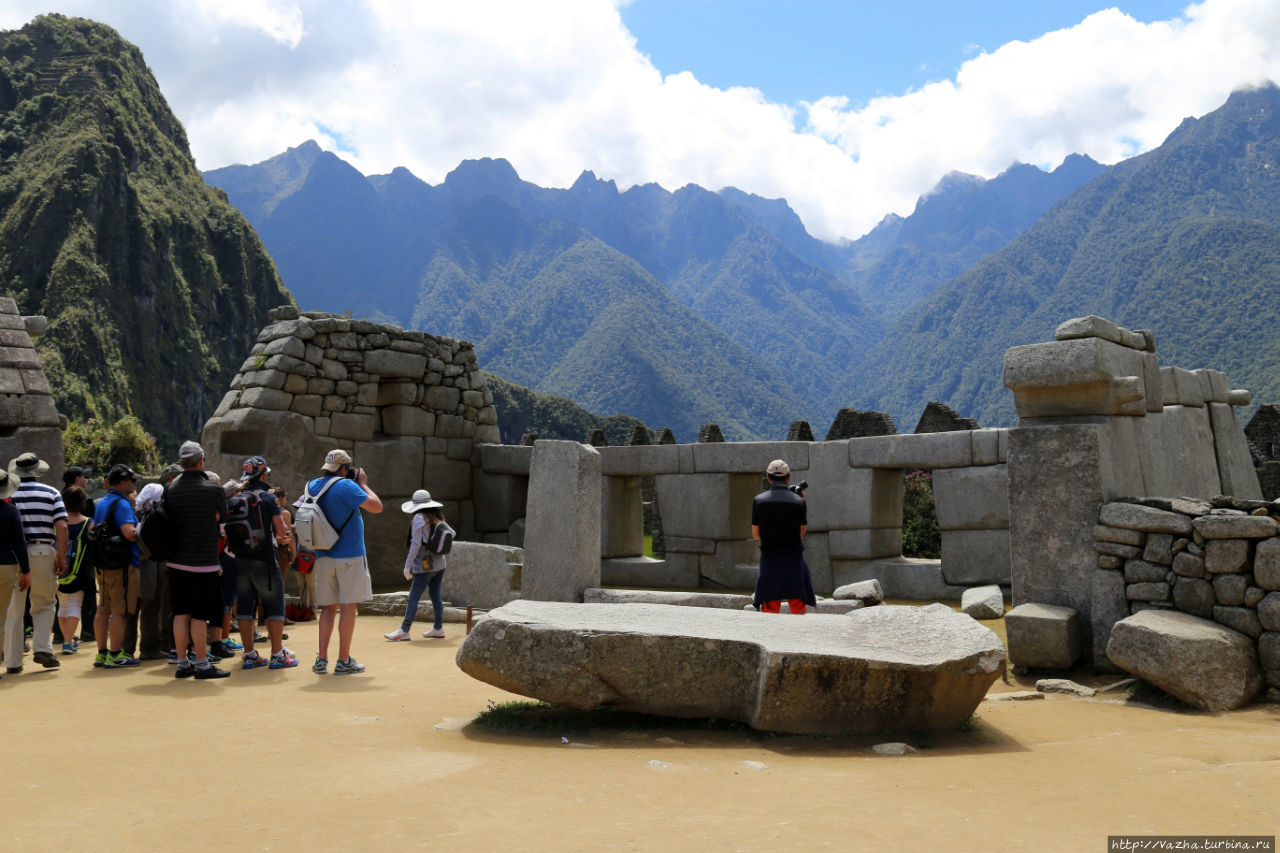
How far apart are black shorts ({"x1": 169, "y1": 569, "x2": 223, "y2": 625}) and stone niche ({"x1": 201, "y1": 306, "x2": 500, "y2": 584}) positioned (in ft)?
18.1

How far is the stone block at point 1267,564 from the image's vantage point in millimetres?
6629

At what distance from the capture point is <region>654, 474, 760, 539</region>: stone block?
13.9 m

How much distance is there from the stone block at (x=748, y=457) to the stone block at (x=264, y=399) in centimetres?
577

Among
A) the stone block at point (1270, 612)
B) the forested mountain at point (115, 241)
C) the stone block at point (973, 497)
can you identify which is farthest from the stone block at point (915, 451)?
the forested mountain at point (115, 241)

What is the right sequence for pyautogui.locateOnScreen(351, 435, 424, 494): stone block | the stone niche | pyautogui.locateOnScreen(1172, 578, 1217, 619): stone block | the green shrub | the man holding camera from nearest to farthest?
pyautogui.locateOnScreen(1172, 578, 1217, 619): stone block → the man holding camera → the stone niche → pyautogui.locateOnScreen(351, 435, 424, 494): stone block → the green shrub

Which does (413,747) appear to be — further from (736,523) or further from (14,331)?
(736,523)

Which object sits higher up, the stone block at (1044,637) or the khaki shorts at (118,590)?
A: the khaki shorts at (118,590)

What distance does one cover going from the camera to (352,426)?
1412cm

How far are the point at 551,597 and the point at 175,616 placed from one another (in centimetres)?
354

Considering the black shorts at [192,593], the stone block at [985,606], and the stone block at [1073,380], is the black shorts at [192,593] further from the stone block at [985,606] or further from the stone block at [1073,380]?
the stone block at [985,606]

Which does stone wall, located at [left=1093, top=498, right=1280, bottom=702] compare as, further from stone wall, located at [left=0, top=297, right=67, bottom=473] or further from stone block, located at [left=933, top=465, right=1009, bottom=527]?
stone wall, located at [left=0, top=297, right=67, bottom=473]

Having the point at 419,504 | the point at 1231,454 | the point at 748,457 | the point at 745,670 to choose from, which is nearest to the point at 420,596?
the point at 419,504

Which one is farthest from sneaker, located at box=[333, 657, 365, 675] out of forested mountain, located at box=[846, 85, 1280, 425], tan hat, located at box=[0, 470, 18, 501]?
forested mountain, located at box=[846, 85, 1280, 425]

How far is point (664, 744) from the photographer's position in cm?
545
